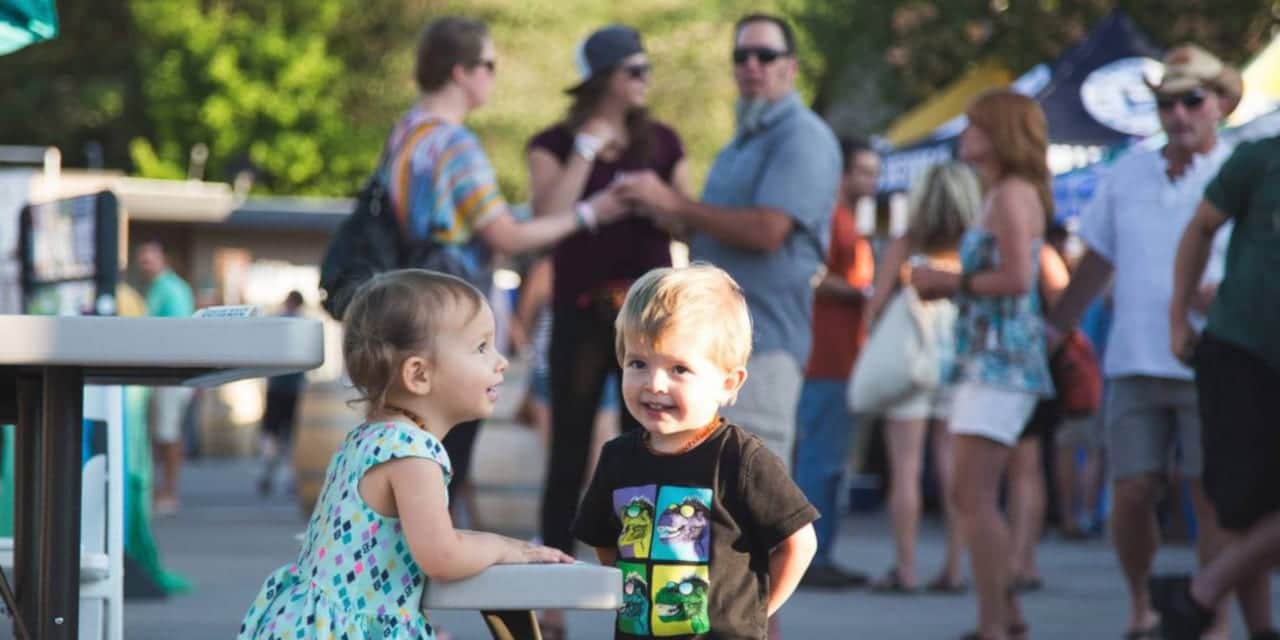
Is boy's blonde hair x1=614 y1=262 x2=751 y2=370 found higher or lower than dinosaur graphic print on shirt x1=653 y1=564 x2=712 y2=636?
higher

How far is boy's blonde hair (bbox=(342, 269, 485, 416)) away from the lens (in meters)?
3.31

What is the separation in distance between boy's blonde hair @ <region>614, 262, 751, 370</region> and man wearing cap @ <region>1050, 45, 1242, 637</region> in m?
3.11

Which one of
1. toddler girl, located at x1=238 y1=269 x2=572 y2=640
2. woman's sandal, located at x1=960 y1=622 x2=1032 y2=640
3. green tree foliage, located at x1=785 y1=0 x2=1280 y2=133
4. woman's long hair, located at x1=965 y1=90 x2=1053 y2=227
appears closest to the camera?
toddler girl, located at x1=238 y1=269 x2=572 y2=640

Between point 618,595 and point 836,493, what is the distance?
6.47m

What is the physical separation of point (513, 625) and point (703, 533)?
2.26 ft

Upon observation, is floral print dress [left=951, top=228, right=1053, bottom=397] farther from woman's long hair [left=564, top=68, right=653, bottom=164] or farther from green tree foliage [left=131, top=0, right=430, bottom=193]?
green tree foliage [left=131, top=0, right=430, bottom=193]

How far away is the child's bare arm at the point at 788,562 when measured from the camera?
354cm

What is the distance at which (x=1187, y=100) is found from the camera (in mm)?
6484

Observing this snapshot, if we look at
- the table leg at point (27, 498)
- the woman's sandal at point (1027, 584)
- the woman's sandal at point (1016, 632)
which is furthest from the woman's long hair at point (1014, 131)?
the table leg at point (27, 498)

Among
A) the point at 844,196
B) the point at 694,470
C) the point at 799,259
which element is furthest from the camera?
the point at 844,196

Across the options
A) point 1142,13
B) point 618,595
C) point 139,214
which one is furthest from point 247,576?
point 139,214

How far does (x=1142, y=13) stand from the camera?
17516 mm

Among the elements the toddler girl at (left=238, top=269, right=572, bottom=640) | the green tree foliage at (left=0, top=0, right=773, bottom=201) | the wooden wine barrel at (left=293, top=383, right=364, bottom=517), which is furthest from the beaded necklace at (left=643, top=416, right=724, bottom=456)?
the green tree foliage at (left=0, top=0, right=773, bottom=201)

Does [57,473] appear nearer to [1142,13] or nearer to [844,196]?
[844,196]
